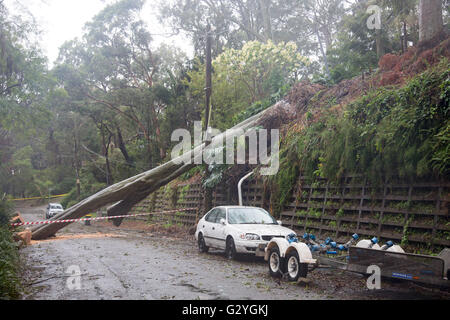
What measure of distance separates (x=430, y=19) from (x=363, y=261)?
11.7m

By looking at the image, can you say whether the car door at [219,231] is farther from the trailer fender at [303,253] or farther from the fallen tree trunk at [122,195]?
the fallen tree trunk at [122,195]

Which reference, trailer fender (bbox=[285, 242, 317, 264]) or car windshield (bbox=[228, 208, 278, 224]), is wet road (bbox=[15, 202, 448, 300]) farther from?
car windshield (bbox=[228, 208, 278, 224])

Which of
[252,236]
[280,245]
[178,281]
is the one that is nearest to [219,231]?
[252,236]

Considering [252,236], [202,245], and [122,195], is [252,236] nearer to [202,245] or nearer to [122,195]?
[202,245]

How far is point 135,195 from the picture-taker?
18.9 metres

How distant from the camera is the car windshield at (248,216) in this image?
12312 mm

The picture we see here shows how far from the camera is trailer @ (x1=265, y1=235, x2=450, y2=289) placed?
20.7ft

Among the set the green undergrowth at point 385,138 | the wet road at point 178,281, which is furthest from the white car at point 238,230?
the green undergrowth at point 385,138

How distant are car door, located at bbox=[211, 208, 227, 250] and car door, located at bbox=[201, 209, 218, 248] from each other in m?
0.12

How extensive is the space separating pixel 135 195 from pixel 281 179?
7.00 meters

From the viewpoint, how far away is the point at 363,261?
7.38 metres

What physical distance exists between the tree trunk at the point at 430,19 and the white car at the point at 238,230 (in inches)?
354
